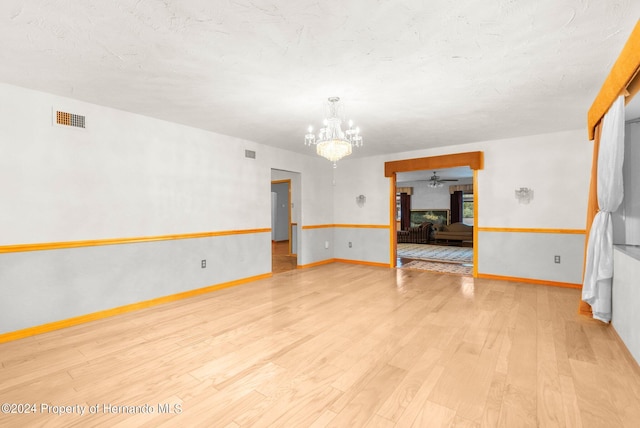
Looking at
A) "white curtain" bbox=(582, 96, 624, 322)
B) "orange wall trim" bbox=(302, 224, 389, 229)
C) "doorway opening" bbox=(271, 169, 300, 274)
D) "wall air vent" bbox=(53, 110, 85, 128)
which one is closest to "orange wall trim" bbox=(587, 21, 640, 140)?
"white curtain" bbox=(582, 96, 624, 322)

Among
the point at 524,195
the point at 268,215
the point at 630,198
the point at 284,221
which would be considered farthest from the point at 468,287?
the point at 284,221

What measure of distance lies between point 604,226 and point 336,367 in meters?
3.30

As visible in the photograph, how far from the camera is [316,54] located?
243cm

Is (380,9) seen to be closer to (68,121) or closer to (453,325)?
(453,325)

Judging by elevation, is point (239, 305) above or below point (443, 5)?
below

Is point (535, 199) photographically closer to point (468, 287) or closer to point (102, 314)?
point (468, 287)

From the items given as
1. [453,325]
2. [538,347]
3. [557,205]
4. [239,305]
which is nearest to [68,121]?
[239,305]

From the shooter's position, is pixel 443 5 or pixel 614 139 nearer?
pixel 443 5

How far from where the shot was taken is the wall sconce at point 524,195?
5.18m

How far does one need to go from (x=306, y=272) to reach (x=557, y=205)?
4656 millimetres

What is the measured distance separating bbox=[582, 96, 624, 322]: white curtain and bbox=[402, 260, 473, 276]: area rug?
2.61m

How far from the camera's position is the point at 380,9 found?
1896mm

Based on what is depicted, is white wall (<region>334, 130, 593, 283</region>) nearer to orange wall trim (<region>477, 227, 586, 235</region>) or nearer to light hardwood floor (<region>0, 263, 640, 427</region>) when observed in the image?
orange wall trim (<region>477, 227, 586, 235</region>)

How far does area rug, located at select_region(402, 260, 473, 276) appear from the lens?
614 centimetres
